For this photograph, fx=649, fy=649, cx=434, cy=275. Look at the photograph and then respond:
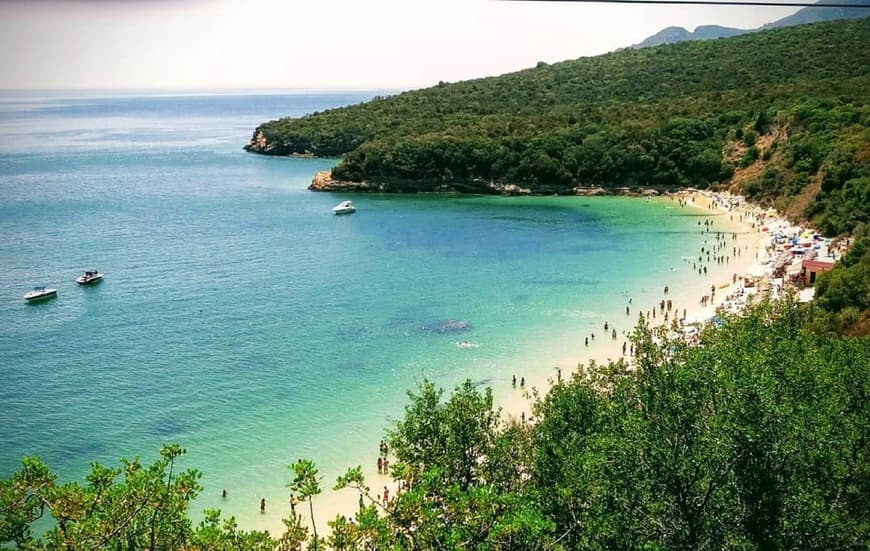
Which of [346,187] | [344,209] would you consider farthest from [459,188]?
[344,209]

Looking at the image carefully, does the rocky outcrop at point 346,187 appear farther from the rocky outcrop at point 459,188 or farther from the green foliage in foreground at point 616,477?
the green foliage in foreground at point 616,477

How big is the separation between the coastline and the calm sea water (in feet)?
2.47

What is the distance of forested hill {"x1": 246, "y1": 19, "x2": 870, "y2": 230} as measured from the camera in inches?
3066

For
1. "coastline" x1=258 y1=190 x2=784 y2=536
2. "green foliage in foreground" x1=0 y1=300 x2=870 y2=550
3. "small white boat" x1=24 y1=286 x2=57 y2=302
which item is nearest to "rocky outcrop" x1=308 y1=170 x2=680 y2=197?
"coastline" x1=258 y1=190 x2=784 y2=536

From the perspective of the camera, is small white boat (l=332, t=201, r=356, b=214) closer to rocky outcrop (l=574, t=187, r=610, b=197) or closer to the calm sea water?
the calm sea water

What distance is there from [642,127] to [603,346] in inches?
2392

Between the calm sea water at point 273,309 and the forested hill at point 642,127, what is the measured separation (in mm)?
5797

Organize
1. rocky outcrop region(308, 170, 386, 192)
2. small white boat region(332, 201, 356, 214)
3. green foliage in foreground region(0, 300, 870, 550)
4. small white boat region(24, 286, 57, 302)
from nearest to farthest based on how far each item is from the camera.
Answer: green foliage in foreground region(0, 300, 870, 550), small white boat region(24, 286, 57, 302), small white boat region(332, 201, 356, 214), rocky outcrop region(308, 170, 386, 192)

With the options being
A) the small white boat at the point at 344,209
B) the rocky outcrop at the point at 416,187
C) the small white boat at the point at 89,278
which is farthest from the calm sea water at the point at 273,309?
the rocky outcrop at the point at 416,187

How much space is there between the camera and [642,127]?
92.5m

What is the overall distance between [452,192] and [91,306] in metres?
56.8

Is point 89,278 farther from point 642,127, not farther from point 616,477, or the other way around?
point 642,127

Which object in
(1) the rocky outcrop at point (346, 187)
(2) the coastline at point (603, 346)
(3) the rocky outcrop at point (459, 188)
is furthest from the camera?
(1) the rocky outcrop at point (346, 187)

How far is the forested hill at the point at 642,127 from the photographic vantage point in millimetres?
77875
